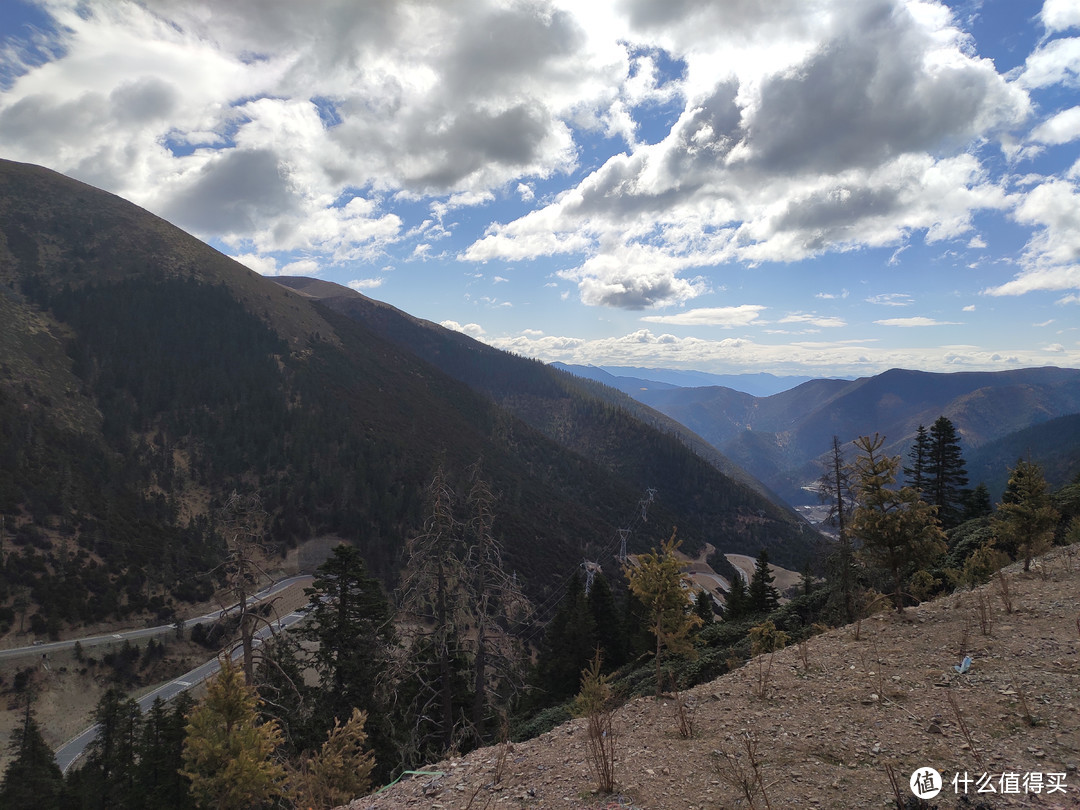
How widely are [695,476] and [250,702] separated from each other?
17565cm

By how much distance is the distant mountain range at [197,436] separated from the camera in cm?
5916

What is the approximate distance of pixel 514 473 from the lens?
116 metres

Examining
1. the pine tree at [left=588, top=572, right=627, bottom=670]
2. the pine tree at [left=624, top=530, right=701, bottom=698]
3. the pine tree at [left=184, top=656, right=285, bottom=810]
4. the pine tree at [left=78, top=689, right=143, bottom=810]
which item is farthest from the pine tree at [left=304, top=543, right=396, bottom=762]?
the pine tree at [left=588, top=572, right=627, bottom=670]

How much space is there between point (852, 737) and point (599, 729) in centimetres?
340

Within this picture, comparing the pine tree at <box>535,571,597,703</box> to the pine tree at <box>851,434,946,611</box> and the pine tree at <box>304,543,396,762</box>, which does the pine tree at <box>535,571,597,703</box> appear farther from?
the pine tree at <box>851,434,946,611</box>

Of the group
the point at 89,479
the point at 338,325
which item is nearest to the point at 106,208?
the point at 338,325

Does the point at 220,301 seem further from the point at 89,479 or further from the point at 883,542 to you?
the point at 883,542

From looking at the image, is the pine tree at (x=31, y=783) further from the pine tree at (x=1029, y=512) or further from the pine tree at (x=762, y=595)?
the pine tree at (x=1029, y=512)

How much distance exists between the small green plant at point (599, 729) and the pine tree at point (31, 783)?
31.0 metres

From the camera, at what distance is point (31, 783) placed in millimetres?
23266

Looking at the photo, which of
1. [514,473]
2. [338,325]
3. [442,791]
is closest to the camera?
[442,791]

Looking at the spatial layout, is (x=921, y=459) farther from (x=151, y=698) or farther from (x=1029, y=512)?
(x=151, y=698)

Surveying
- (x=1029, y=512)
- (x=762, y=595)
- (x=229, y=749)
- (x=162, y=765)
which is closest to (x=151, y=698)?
(x=162, y=765)

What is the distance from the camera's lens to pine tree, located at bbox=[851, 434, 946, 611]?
1098 centimetres
